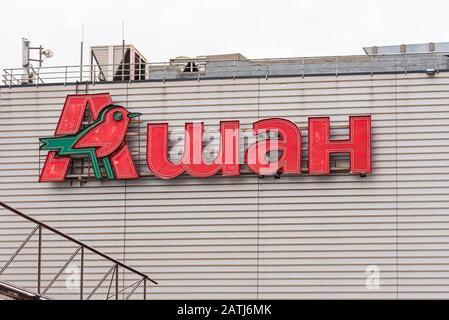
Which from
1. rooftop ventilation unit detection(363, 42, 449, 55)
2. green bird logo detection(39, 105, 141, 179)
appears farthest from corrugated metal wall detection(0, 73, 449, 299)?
rooftop ventilation unit detection(363, 42, 449, 55)

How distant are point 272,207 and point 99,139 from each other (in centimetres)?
674

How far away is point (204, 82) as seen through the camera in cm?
3628

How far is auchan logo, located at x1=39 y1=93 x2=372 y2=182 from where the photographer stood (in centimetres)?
3488

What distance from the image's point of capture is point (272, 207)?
115 feet

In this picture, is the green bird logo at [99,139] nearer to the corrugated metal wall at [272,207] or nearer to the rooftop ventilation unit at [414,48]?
the corrugated metal wall at [272,207]

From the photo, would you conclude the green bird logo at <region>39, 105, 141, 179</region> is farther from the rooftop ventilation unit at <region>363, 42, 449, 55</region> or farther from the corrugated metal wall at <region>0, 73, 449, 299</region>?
the rooftop ventilation unit at <region>363, 42, 449, 55</region>

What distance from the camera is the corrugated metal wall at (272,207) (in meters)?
34.2

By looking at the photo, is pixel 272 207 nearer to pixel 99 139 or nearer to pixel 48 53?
pixel 99 139

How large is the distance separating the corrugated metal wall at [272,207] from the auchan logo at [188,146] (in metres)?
0.45

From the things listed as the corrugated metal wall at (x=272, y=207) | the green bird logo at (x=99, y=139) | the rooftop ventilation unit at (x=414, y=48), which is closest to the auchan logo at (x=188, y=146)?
the green bird logo at (x=99, y=139)

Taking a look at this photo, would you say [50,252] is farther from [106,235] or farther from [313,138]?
[313,138]

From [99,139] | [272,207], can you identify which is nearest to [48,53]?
[99,139]

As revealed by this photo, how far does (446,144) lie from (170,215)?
32.3ft
